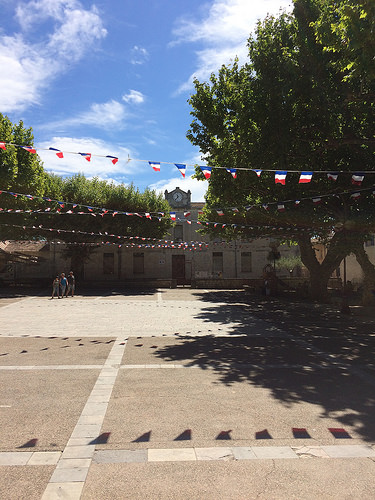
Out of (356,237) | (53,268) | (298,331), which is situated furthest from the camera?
(53,268)

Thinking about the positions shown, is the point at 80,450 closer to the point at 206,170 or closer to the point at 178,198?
the point at 206,170

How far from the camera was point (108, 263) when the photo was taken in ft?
132

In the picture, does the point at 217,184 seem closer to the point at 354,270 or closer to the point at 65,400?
the point at 65,400

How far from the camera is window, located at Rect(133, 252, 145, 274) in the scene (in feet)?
133

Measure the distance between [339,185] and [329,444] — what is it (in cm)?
1409

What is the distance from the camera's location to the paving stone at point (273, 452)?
394 centimetres

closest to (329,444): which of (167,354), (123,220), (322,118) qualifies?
(167,354)

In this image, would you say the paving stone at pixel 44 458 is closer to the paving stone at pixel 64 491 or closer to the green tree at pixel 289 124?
the paving stone at pixel 64 491

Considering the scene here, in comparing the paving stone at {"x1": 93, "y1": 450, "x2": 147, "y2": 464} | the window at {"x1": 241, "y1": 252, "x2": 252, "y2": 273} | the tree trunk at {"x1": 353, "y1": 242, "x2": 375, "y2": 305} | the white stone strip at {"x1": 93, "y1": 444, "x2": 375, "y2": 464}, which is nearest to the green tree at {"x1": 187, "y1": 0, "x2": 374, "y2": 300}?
the tree trunk at {"x1": 353, "y1": 242, "x2": 375, "y2": 305}

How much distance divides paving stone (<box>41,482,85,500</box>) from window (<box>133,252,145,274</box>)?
37.4m

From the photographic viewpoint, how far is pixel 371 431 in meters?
4.56

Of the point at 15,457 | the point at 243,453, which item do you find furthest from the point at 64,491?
the point at 243,453

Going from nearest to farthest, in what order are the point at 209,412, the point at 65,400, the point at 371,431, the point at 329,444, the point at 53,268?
the point at 329,444, the point at 371,431, the point at 209,412, the point at 65,400, the point at 53,268

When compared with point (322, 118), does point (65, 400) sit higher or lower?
lower
